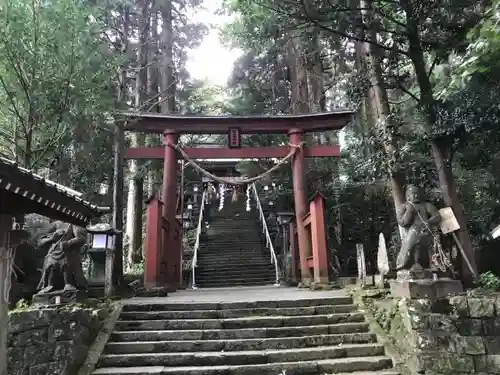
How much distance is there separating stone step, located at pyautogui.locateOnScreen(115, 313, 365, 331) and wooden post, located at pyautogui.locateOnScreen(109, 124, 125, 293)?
310 centimetres

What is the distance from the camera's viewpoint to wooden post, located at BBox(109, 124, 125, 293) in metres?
9.95

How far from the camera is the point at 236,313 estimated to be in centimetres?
721

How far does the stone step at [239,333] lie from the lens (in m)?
6.50

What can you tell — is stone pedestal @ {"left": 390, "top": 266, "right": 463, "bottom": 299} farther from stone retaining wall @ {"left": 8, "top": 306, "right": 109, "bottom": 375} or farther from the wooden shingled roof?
stone retaining wall @ {"left": 8, "top": 306, "right": 109, "bottom": 375}

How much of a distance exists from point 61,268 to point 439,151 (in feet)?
24.2

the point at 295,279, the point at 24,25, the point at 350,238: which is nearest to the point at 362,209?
the point at 350,238

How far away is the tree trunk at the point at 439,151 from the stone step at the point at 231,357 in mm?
2663

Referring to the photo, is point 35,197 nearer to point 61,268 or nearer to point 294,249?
point 61,268

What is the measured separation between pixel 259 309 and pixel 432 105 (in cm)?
529

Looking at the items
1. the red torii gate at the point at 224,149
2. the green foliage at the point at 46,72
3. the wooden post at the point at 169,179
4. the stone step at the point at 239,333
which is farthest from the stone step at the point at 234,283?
the stone step at the point at 239,333

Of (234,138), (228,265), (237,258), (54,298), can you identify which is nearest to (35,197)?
(54,298)

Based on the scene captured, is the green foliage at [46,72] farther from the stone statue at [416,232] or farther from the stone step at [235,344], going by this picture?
the stone statue at [416,232]

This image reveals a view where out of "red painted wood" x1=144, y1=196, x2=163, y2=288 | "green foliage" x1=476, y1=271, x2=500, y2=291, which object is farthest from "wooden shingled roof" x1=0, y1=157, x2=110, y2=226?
"green foliage" x1=476, y1=271, x2=500, y2=291

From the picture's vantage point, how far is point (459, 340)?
5.55m
